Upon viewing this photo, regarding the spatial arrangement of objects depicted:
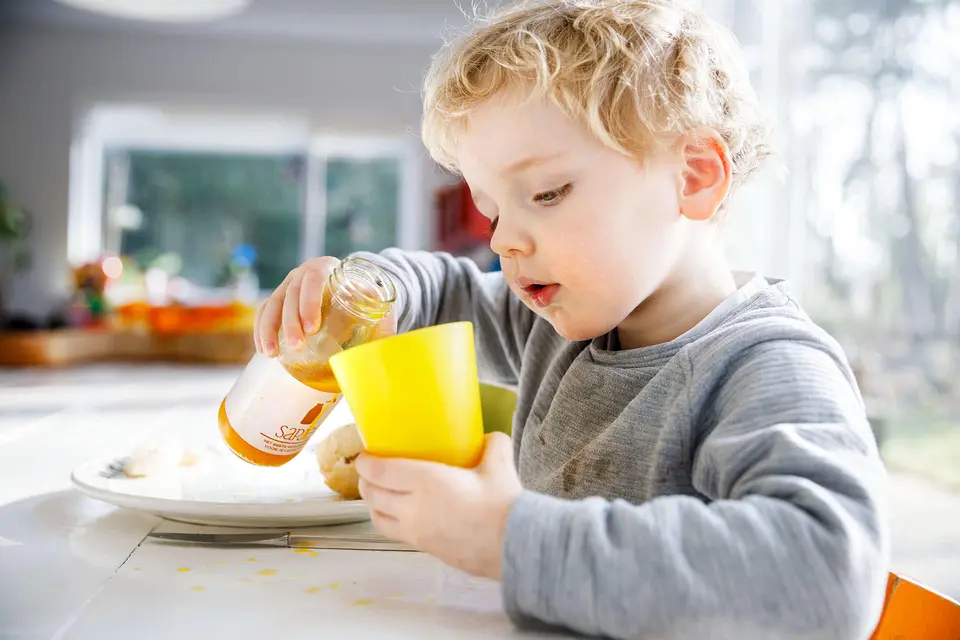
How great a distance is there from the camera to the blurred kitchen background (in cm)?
260

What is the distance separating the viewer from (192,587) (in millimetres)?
521

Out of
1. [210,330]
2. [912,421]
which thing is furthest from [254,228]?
[912,421]

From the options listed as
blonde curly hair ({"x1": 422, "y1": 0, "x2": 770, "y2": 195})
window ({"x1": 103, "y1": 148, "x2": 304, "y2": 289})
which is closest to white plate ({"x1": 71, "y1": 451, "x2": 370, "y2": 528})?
blonde curly hair ({"x1": 422, "y1": 0, "x2": 770, "y2": 195})

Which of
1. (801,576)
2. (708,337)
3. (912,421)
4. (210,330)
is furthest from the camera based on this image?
(210,330)

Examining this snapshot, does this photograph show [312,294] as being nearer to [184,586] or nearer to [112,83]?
[184,586]

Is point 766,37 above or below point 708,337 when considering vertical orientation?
above

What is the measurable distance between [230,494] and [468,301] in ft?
1.43

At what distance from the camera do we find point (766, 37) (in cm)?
278

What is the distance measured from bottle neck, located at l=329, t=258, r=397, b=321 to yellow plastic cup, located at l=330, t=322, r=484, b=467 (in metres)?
0.21

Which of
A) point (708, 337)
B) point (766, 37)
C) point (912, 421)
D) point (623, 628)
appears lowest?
point (912, 421)

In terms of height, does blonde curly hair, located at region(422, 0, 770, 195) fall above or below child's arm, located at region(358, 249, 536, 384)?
above

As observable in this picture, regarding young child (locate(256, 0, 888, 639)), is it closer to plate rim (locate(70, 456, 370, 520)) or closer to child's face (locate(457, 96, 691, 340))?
child's face (locate(457, 96, 691, 340))

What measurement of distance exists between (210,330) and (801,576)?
3.59 m

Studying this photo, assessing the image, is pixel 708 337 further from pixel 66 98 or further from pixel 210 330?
pixel 66 98
